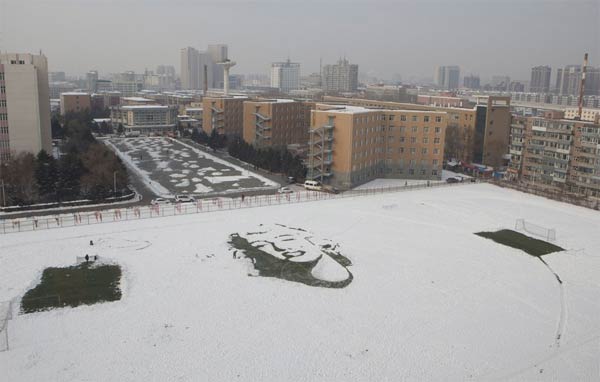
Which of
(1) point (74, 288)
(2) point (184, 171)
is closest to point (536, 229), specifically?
(1) point (74, 288)

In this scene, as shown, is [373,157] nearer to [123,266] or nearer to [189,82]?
[123,266]

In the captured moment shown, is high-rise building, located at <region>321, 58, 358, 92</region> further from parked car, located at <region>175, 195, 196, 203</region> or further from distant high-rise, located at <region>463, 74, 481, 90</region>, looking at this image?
parked car, located at <region>175, 195, 196, 203</region>

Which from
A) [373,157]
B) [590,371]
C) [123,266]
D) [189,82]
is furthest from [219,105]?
[189,82]

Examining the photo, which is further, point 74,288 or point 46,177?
point 46,177

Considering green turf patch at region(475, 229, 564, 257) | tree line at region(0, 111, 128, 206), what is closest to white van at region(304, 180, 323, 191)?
tree line at region(0, 111, 128, 206)

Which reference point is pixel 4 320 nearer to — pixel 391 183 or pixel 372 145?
pixel 372 145

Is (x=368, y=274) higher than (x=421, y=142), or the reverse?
(x=421, y=142)
